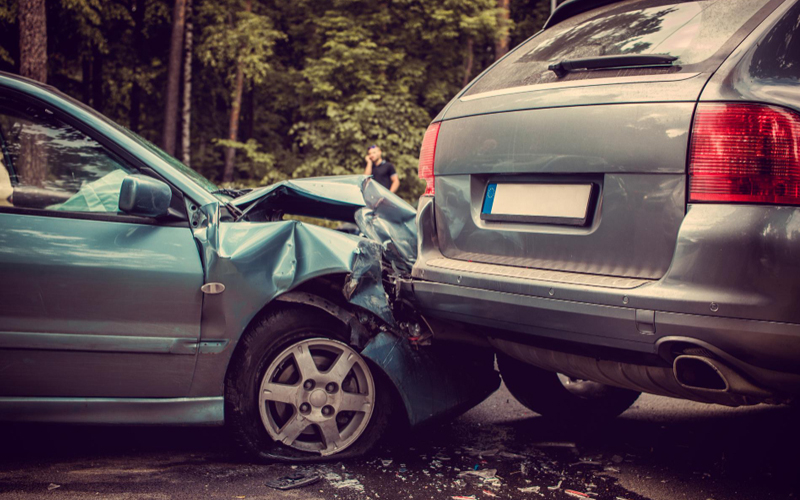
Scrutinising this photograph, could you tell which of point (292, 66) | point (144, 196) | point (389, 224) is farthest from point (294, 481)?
point (292, 66)

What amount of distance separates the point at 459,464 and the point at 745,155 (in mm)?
1815

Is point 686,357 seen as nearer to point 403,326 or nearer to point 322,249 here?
point 403,326

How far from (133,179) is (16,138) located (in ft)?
2.71

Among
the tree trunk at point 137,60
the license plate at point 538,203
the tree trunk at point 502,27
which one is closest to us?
the license plate at point 538,203

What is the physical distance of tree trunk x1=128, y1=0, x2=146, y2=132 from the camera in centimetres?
2094

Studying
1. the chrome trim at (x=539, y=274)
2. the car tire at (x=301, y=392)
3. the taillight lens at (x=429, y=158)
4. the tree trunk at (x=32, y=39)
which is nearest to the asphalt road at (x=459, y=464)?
the car tire at (x=301, y=392)

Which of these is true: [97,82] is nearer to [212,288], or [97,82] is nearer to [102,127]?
[102,127]

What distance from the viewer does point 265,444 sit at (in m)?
3.10

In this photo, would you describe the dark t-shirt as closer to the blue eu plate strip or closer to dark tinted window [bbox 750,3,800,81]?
the blue eu plate strip

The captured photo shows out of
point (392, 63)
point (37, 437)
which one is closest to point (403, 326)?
point (37, 437)

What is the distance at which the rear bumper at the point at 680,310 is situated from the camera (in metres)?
2.08

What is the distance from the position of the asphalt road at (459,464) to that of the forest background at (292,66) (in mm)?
15483

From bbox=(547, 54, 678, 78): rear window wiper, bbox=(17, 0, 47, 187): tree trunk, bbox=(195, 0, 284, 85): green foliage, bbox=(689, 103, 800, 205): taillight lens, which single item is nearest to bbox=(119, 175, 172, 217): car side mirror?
bbox=(547, 54, 678, 78): rear window wiper

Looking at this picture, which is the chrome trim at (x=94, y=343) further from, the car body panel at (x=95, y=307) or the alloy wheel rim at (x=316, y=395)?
the alloy wheel rim at (x=316, y=395)
